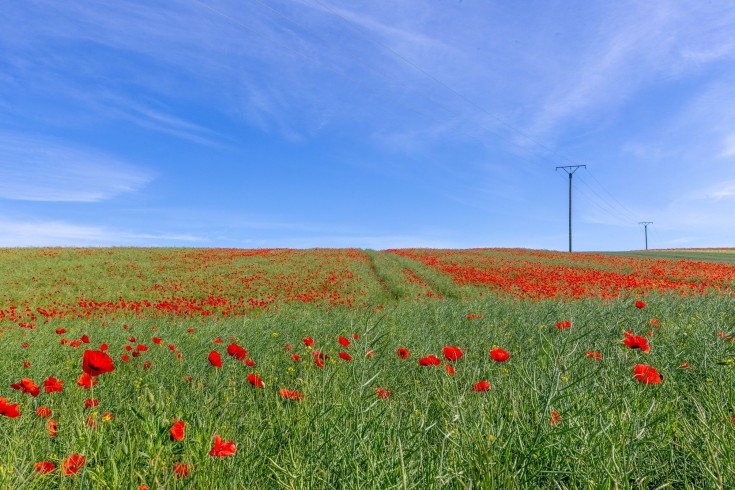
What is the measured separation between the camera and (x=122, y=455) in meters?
2.32

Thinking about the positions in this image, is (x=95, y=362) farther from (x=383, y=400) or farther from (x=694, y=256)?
(x=694, y=256)

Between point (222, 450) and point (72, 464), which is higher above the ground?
point (222, 450)

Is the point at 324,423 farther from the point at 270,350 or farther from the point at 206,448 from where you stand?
the point at 270,350

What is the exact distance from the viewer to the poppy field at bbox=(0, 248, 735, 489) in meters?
1.86

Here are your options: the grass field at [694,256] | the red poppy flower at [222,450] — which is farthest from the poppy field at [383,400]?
the grass field at [694,256]

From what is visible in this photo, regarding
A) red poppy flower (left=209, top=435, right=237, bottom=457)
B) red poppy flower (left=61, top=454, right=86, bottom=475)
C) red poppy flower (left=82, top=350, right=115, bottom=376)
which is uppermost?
red poppy flower (left=82, top=350, right=115, bottom=376)

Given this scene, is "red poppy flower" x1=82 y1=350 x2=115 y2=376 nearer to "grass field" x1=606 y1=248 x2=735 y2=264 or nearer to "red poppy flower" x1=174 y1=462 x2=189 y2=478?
"red poppy flower" x1=174 y1=462 x2=189 y2=478

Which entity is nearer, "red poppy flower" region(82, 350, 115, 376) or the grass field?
"red poppy flower" region(82, 350, 115, 376)

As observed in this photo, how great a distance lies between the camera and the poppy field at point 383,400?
1.86m

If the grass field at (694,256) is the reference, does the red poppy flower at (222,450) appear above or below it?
below

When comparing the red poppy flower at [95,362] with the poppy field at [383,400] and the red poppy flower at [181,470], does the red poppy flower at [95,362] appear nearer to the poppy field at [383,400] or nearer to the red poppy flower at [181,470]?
the poppy field at [383,400]

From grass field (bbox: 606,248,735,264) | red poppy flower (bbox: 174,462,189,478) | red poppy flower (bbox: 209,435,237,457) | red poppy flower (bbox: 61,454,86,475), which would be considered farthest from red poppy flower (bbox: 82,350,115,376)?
grass field (bbox: 606,248,735,264)

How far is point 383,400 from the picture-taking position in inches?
109

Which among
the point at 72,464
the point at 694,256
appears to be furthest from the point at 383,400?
the point at 694,256
